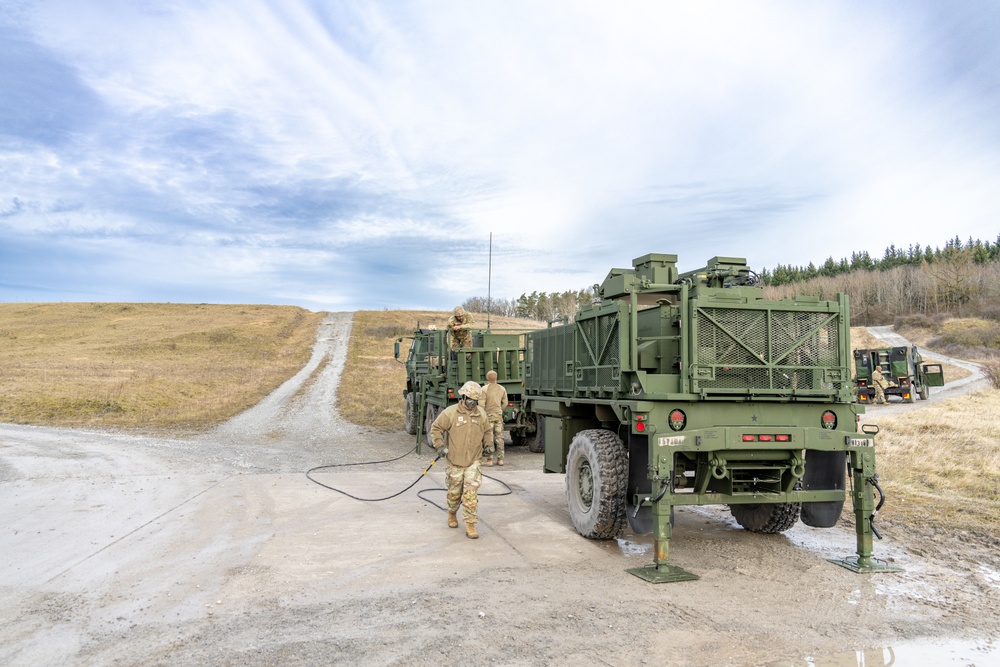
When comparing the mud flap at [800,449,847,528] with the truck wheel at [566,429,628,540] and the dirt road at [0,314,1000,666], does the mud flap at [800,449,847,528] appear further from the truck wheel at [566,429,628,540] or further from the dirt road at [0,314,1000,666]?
the truck wheel at [566,429,628,540]

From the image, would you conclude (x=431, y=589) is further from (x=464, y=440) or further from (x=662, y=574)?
(x=464, y=440)

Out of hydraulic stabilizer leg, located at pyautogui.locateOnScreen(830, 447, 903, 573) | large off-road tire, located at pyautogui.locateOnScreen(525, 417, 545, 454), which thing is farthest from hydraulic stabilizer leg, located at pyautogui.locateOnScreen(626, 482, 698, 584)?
large off-road tire, located at pyautogui.locateOnScreen(525, 417, 545, 454)

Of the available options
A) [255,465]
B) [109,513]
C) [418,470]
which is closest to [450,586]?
[109,513]

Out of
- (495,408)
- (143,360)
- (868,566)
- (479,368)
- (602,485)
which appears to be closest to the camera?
(868,566)

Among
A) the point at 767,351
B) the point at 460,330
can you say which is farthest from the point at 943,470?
the point at 460,330

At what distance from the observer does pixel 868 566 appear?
6.39m

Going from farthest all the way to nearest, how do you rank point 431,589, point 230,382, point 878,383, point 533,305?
point 533,305 → point 230,382 → point 878,383 → point 431,589

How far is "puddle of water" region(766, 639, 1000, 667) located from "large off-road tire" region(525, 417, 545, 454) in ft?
33.4

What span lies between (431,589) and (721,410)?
295 cm

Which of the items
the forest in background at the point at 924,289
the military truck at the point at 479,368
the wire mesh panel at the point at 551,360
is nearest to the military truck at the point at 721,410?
the wire mesh panel at the point at 551,360

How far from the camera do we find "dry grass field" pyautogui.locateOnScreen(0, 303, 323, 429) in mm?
23594

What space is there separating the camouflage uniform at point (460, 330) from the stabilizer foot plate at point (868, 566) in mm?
9865

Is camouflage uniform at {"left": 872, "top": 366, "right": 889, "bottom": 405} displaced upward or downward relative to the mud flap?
upward

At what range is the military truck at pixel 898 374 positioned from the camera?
27.5 meters
